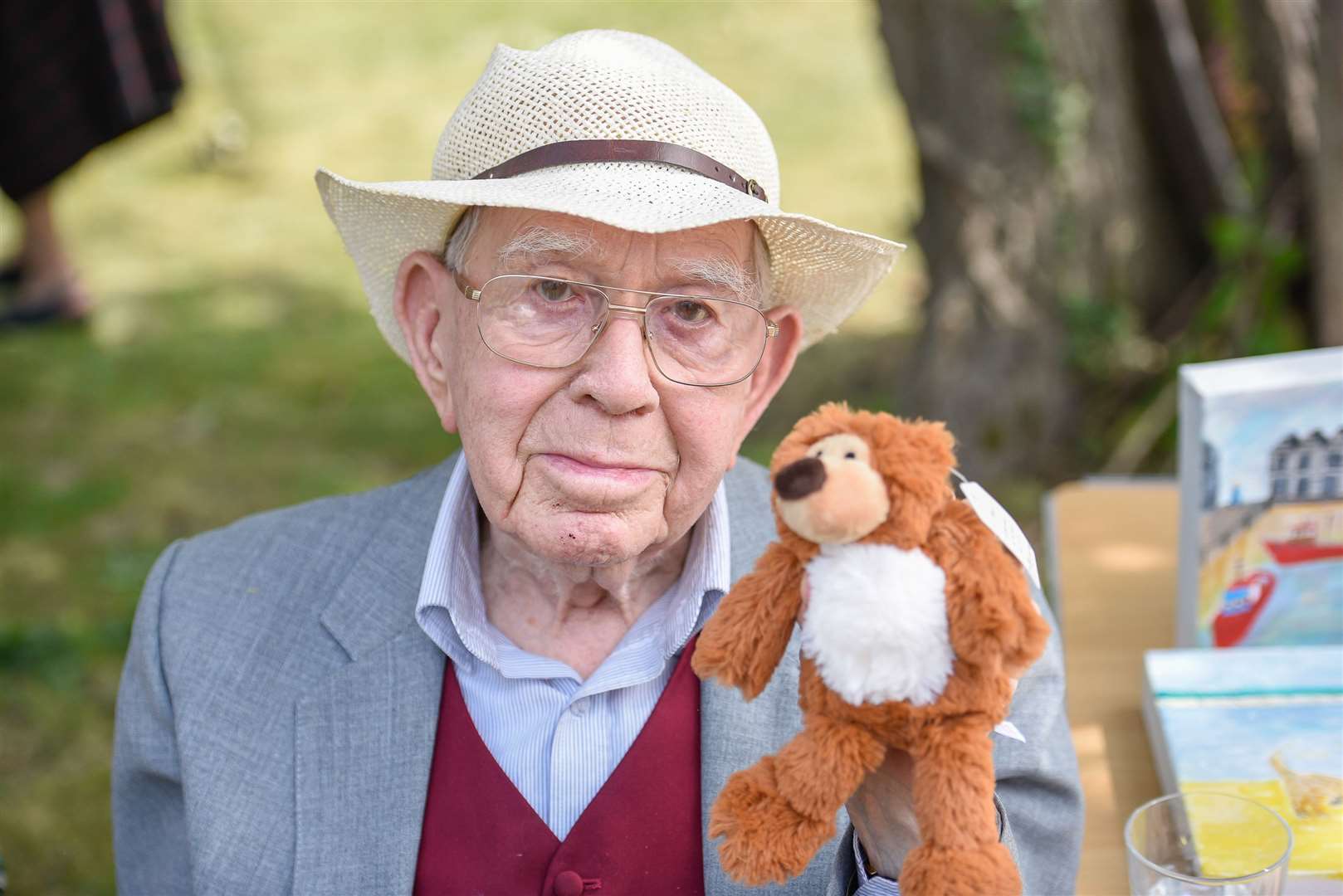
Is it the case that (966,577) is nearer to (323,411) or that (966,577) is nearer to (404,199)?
(404,199)

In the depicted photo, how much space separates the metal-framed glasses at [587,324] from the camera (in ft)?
5.76

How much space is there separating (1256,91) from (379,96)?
638 centimetres

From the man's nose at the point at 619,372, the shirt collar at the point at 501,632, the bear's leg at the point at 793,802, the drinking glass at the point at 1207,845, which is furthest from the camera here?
the shirt collar at the point at 501,632

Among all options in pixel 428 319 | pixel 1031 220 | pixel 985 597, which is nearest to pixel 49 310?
pixel 1031 220

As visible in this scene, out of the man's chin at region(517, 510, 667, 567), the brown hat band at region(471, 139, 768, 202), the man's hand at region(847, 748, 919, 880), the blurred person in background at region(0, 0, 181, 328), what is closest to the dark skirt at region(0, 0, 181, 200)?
the blurred person in background at region(0, 0, 181, 328)

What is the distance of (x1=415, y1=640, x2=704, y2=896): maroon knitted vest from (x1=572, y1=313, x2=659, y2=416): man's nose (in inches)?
18.7

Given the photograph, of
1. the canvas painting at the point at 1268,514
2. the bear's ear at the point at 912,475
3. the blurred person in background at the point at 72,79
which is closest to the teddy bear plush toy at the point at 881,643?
the bear's ear at the point at 912,475

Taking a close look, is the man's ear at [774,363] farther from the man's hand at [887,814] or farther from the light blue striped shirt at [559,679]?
the man's hand at [887,814]

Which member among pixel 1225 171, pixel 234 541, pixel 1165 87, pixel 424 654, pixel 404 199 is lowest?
pixel 424 654

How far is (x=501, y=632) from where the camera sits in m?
2.03

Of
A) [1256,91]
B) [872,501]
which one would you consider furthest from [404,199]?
[1256,91]

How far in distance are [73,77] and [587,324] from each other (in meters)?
4.24

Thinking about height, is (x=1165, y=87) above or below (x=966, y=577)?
above

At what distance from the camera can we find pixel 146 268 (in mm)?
7164
